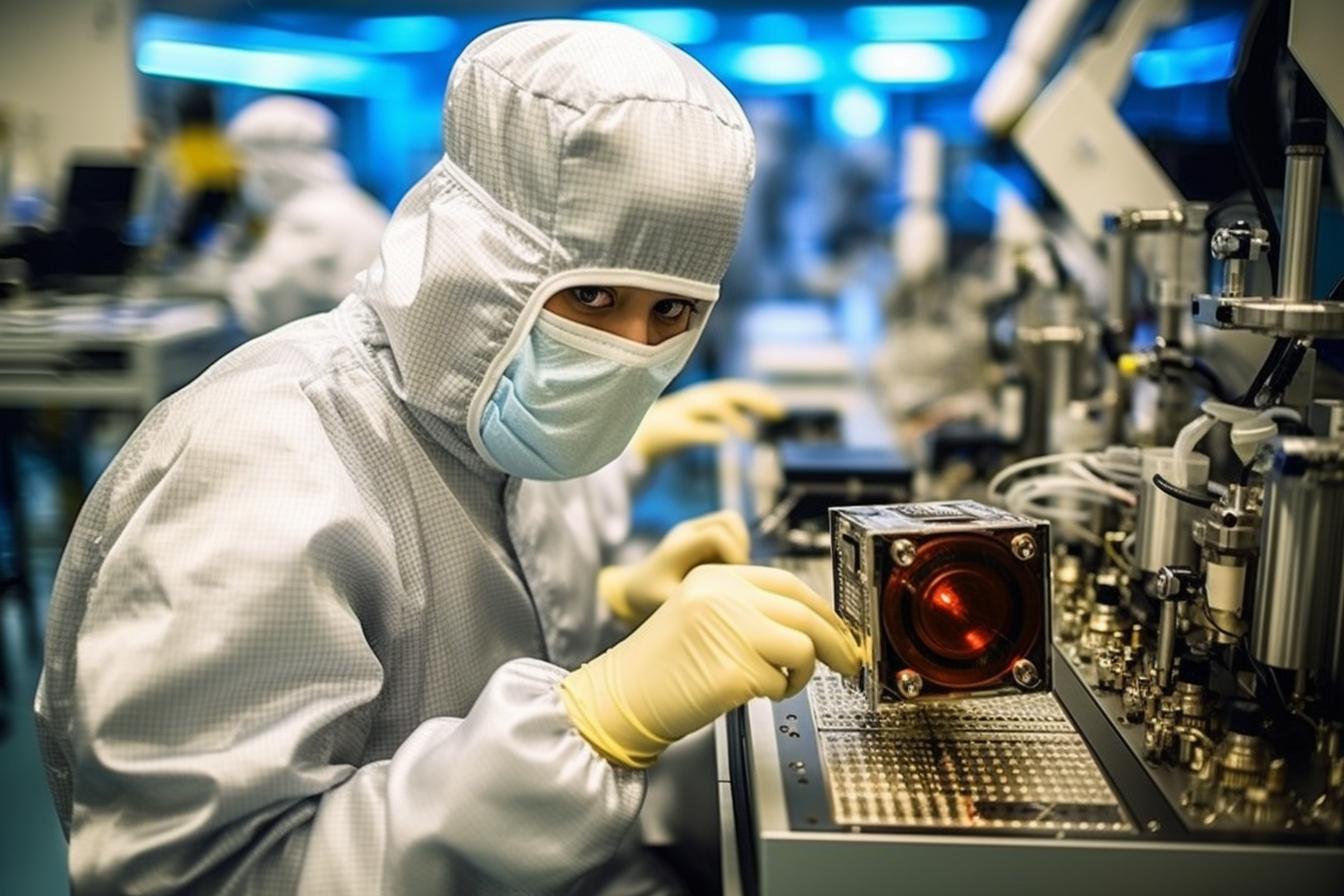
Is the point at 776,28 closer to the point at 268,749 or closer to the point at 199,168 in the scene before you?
the point at 199,168

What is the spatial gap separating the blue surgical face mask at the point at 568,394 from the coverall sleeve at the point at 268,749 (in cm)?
22

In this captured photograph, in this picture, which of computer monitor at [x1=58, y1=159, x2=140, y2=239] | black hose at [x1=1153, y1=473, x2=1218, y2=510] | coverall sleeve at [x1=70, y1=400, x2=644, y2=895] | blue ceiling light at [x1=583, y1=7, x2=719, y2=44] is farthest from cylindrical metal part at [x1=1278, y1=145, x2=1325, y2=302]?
blue ceiling light at [x1=583, y1=7, x2=719, y2=44]

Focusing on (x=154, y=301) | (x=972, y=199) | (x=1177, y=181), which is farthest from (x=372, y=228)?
(x=1177, y=181)

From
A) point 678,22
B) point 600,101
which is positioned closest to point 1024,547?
point 600,101

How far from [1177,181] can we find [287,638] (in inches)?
59.1

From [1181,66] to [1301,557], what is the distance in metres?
2.51

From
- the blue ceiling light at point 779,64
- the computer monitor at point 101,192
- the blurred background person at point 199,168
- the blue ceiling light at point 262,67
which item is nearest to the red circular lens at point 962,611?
the computer monitor at point 101,192

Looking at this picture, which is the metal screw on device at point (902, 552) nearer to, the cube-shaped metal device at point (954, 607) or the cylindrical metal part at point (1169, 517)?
the cube-shaped metal device at point (954, 607)

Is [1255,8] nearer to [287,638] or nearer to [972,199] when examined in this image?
[287,638]

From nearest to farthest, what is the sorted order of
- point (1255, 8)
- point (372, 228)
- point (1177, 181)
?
point (1255, 8) → point (1177, 181) → point (372, 228)

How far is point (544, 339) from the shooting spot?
3.36 feet

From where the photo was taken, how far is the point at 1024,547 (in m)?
0.85

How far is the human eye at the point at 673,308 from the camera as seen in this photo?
1.08 m

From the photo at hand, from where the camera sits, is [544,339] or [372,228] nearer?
[544,339]
